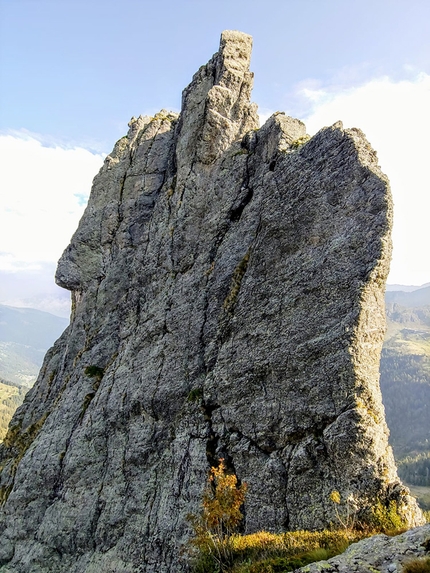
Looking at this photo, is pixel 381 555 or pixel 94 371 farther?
pixel 94 371

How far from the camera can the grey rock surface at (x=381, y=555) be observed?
1509 centimetres

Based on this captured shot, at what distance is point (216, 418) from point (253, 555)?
9.23m

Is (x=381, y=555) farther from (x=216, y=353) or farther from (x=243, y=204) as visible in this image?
(x=243, y=204)

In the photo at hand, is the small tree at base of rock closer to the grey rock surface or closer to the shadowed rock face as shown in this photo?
the shadowed rock face

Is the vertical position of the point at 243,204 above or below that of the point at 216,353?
above

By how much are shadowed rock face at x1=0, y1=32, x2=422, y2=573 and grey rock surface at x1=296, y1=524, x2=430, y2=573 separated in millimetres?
3368

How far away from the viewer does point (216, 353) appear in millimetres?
30750

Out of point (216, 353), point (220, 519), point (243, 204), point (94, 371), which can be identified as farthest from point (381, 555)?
point (94, 371)

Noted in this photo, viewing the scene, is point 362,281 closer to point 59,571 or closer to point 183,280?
point 183,280

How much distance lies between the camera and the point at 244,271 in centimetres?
3191

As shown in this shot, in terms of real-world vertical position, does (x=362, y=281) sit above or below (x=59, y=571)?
above

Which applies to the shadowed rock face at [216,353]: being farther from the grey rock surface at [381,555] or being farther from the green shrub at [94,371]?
the grey rock surface at [381,555]

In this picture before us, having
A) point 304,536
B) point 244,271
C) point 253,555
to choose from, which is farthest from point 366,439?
point 244,271

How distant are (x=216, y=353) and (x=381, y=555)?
1705 centimetres
